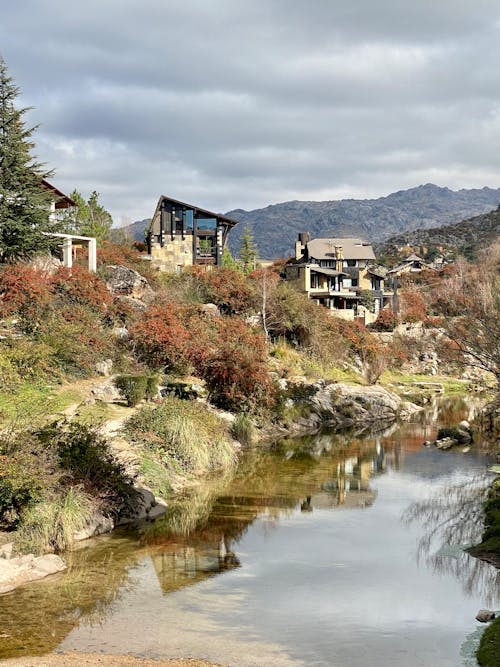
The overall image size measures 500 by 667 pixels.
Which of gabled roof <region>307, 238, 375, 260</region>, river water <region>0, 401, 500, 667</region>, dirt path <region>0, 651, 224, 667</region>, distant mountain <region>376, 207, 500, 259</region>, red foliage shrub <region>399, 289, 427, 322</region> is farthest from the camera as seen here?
distant mountain <region>376, 207, 500, 259</region>

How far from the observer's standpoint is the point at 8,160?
40.3 metres

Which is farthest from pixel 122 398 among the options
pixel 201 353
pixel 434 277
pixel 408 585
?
pixel 434 277

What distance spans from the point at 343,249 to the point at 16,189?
5376 centimetres

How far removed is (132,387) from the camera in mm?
32906

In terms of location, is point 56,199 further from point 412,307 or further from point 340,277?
point 412,307

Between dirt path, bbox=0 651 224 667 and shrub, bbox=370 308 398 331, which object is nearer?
dirt path, bbox=0 651 224 667

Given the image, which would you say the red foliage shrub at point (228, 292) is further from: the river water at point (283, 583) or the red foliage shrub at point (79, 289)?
the river water at point (283, 583)

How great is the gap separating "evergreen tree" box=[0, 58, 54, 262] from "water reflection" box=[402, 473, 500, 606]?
25.9 meters

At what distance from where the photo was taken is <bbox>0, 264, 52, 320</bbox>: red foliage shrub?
38.4 metres

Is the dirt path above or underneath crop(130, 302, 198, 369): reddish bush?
underneath

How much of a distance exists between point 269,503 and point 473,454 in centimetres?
1319

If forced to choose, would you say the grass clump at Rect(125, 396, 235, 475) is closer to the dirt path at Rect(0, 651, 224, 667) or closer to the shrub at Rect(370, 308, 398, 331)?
the dirt path at Rect(0, 651, 224, 667)

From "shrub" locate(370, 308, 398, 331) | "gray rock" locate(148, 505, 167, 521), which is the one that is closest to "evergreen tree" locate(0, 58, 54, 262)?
"gray rock" locate(148, 505, 167, 521)

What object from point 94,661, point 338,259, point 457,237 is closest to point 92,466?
point 94,661
